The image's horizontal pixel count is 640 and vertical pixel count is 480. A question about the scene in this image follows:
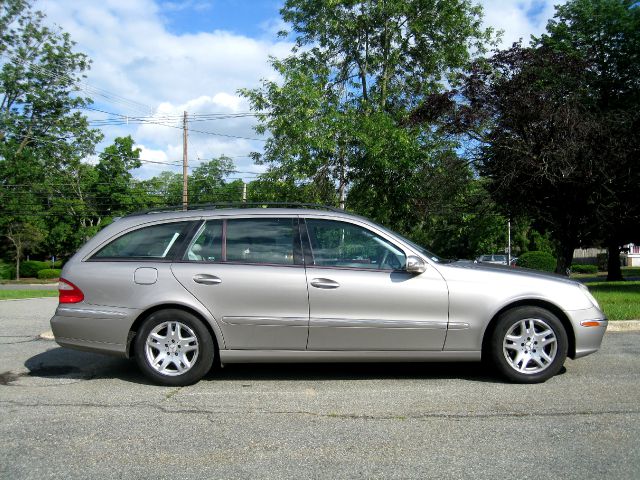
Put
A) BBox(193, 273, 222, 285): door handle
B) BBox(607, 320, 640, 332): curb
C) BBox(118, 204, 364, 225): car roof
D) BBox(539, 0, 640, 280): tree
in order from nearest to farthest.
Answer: BBox(193, 273, 222, 285): door handle < BBox(118, 204, 364, 225): car roof < BBox(607, 320, 640, 332): curb < BBox(539, 0, 640, 280): tree

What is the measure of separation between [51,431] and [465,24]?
2290 centimetres

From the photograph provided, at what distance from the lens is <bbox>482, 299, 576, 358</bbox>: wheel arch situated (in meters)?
5.54

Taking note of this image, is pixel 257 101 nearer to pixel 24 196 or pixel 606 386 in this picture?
pixel 606 386

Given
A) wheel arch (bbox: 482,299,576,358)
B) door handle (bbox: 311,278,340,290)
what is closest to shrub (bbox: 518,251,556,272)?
wheel arch (bbox: 482,299,576,358)

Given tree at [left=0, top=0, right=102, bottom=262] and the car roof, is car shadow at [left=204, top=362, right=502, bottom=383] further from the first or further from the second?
tree at [left=0, top=0, right=102, bottom=262]

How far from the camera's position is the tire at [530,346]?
5.48 m

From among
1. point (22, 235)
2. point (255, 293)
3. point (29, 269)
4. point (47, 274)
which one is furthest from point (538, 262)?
point (29, 269)

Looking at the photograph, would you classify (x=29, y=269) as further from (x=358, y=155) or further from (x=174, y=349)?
(x=174, y=349)

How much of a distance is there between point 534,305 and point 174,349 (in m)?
3.50

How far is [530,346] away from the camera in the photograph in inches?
216

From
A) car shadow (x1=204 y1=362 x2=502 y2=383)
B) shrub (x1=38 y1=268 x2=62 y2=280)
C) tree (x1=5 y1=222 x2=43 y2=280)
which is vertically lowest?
shrub (x1=38 y1=268 x2=62 y2=280)

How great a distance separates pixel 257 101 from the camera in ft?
51.3

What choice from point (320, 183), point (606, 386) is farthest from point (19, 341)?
point (320, 183)

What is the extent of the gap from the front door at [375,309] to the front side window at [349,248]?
3.0 inches
